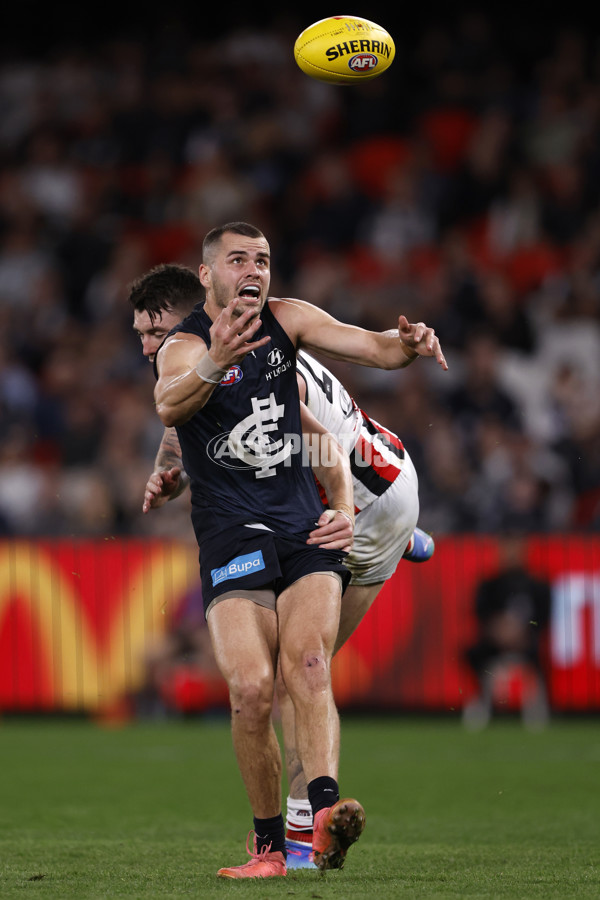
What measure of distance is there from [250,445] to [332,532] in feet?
1.60

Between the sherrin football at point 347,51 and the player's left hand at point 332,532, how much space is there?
254 centimetres

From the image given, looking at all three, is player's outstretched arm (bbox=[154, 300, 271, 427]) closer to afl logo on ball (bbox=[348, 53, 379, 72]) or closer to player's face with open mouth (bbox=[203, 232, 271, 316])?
player's face with open mouth (bbox=[203, 232, 271, 316])

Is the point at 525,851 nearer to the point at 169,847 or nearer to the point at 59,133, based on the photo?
the point at 169,847

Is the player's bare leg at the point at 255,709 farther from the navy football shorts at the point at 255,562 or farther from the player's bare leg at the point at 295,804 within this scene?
the player's bare leg at the point at 295,804

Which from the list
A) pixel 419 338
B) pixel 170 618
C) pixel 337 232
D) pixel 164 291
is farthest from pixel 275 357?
pixel 337 232

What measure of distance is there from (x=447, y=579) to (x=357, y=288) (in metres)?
4.08

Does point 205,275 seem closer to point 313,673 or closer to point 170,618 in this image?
point 313,673

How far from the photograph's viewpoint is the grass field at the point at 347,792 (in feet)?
17.3

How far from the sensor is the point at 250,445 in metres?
5.71

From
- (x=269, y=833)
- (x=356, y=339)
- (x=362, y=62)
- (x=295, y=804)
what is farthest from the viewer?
(x=362, y=62)

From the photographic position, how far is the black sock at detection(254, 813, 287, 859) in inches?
218

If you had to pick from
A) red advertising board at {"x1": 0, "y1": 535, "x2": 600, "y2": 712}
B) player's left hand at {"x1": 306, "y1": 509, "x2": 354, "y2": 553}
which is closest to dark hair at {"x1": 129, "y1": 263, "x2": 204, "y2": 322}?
player's left hand at {"x1": 306, "y1": 509, "x2": 354, "y2": 553}

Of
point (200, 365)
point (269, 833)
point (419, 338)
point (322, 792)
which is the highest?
point (419, 338)

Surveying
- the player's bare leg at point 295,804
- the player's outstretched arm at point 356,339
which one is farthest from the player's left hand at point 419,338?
the player's bare leg at point 295,804
